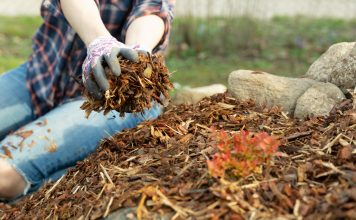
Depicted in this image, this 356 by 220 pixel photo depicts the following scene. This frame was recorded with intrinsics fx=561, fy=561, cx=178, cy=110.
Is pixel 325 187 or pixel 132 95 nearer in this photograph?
pixel 325 187

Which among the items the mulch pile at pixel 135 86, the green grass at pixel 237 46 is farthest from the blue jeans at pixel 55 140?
the green grass at pixel 237 46

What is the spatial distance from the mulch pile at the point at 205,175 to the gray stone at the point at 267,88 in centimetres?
14

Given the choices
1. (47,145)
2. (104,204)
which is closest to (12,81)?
(47,145)

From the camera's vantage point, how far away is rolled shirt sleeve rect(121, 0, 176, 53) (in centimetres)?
321

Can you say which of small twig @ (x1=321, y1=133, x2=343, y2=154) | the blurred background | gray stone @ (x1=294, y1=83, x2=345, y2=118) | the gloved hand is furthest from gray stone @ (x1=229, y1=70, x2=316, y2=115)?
the blurred background

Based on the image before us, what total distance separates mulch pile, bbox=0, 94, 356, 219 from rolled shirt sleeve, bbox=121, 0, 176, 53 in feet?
1.98

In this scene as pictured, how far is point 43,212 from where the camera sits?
2.38 meters

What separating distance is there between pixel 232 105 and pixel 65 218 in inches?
41.2

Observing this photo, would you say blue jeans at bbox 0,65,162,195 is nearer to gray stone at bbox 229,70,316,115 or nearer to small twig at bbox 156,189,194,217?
gray stone at bbox 229,70,316,115

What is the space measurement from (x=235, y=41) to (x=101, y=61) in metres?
4.82

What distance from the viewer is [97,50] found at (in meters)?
2.46

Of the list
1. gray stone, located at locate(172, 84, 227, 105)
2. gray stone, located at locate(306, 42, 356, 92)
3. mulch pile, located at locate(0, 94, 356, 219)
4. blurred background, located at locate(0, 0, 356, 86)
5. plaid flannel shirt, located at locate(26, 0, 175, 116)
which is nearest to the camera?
mulch pile, located at locate(0, 94, 356, 219)

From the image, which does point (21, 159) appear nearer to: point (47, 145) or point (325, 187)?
point (47, 145)

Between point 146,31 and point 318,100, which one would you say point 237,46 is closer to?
point 146,31
